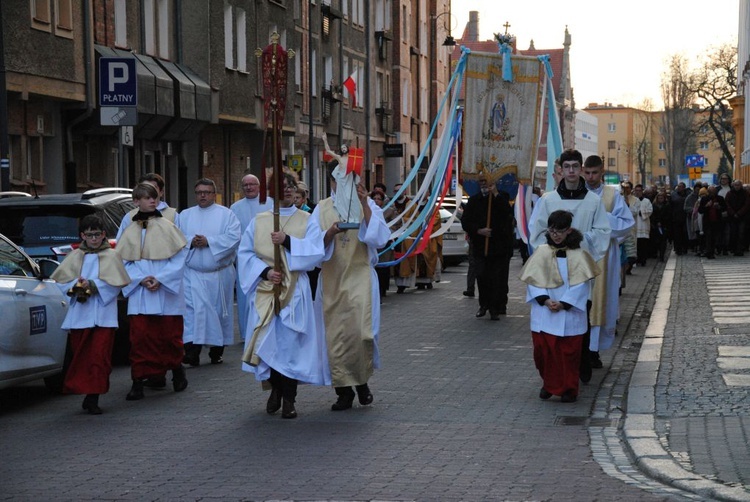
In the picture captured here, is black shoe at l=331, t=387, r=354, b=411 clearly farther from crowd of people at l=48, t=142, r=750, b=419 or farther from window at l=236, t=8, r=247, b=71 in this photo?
window at l=236, t=8, r=247, b=71

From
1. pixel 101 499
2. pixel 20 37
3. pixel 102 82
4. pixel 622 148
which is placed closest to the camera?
pixel 101 499

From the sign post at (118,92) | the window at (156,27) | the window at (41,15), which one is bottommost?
the sign post at (118,92)

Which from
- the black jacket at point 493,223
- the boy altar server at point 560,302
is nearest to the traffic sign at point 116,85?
the black jacket at point 493,223

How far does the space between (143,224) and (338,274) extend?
2038 millimetres

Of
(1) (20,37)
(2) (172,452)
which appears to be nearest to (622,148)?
(1) (20,37)

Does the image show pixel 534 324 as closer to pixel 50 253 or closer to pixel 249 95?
pixel 50 253

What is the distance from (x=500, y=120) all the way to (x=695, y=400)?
35.9 ft

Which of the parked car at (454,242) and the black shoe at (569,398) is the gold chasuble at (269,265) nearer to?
the black shoe at (569,398)

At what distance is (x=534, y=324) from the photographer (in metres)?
11.1

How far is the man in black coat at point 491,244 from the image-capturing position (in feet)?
61.8

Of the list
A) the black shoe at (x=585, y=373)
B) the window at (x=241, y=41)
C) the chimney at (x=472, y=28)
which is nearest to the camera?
the black shoe at (x=585, y=373)

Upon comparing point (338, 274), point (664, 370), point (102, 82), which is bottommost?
point (664, 370)

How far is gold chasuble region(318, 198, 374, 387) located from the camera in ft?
34.6

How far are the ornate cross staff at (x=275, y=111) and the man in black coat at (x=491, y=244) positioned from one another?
8058 millimetres
